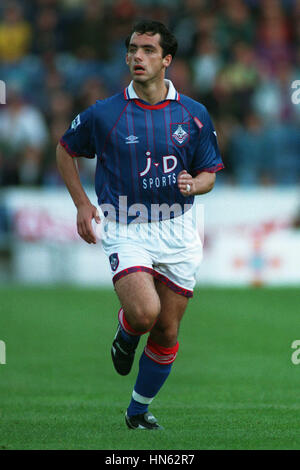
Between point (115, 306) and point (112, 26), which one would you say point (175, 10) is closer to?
point (112, 26)

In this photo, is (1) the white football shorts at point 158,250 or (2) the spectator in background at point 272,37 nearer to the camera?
(1) the white football shorts at point 158,250

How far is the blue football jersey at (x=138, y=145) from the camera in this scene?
20.1 feet

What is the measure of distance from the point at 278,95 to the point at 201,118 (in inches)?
445

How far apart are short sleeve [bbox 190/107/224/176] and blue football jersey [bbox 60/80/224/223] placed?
0.04ft

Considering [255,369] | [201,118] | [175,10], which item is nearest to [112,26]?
[175,10]

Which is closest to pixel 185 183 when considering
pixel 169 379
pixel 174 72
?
pixel 169 379

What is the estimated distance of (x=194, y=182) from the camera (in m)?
6.05

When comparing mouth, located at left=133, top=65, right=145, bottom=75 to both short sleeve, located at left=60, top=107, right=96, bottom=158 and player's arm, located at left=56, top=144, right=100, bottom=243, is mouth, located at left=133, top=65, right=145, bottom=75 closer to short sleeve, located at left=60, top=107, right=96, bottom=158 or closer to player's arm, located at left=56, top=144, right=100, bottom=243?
short sleeve, located at left=60, top=107, right=96, bottom=158

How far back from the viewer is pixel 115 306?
13617mm

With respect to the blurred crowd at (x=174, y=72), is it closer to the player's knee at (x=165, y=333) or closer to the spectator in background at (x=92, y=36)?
the spectator in background at (x=92, y=36)

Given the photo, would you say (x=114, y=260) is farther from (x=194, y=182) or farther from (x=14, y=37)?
(x=14, y=37)

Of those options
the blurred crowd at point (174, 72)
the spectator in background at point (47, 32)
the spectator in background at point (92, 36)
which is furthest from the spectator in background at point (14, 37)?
the spectator in background at point (92, 36)

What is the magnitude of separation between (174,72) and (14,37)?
3.62m

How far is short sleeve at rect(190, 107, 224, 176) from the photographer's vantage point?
20.7ft
